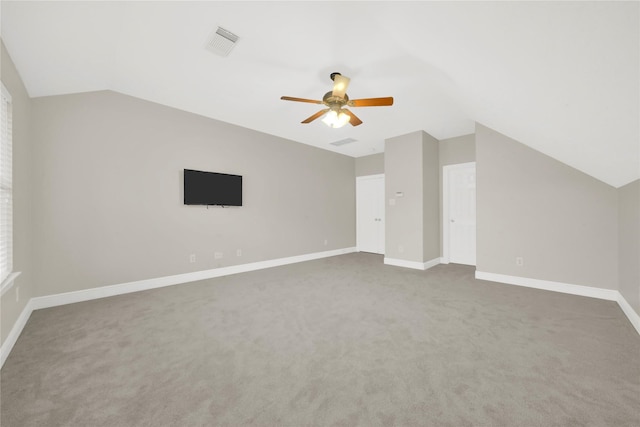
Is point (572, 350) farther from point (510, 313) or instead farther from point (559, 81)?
point (559, 81)

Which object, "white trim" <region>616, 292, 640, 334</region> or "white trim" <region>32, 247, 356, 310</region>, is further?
"white trim" <region>32, 247, 356, 310</region>

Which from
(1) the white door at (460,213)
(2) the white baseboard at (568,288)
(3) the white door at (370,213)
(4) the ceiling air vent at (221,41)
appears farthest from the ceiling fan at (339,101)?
(3) the white door at (370,213)

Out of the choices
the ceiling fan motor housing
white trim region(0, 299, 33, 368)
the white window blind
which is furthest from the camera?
the ceiling fan motor housing

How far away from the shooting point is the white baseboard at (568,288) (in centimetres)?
275

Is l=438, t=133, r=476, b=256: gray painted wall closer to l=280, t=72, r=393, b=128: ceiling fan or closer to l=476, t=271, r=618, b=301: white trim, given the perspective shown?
l=476, t=271, r=618, b=301: white trim

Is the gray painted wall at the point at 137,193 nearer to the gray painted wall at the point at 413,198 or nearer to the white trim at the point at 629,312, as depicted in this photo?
the gray painted wall at the point at 413,198

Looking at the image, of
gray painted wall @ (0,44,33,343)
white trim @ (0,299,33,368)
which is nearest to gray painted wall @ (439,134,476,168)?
gray painted wall @ (0,44,33,343)

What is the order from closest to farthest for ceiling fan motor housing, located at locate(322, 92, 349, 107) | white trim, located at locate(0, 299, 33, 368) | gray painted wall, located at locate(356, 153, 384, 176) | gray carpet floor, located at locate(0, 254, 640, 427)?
1. gray carpet floor, located at locate(0, 254, 640, 427)
2. white trim, located at locate(0, 299, 33, 368)
3. ceiling fan motor housing, located at locate(322, 92, 349, 107)
4. gray painted wall, located at locate(356, 153, 384, 176)

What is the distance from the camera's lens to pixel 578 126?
2158 mm

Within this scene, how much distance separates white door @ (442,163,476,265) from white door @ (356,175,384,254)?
167cm

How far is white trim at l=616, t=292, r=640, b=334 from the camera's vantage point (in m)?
2.37

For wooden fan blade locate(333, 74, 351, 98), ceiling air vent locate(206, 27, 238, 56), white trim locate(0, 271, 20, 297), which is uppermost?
ceiling air vent locate(206, 27, 238, 56)

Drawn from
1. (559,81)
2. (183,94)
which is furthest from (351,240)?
(559,81)

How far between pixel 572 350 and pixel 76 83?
5.79 meters
